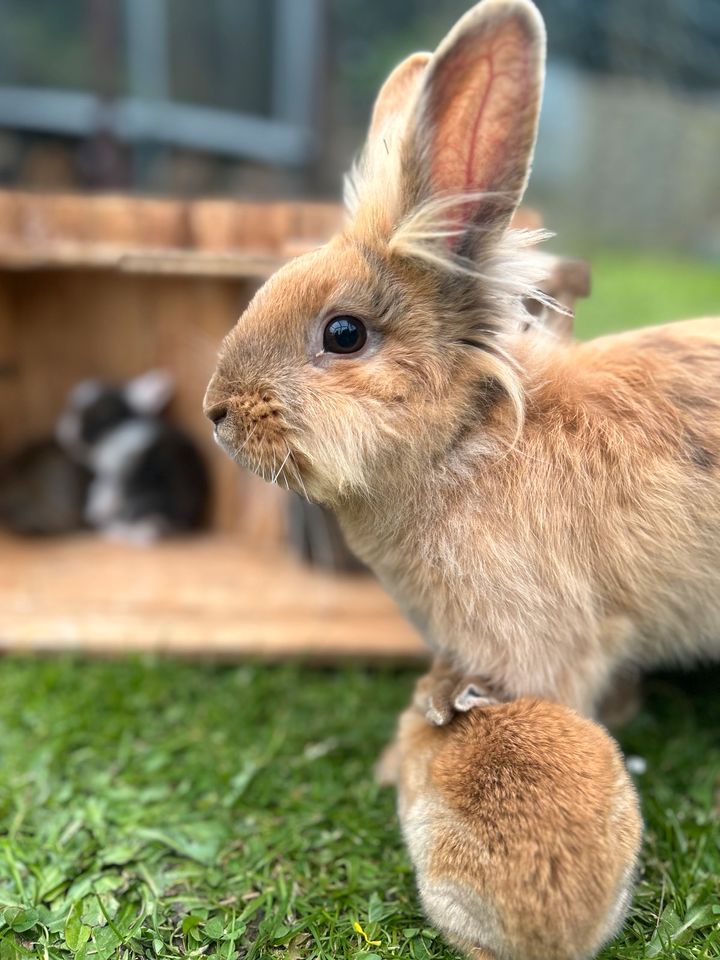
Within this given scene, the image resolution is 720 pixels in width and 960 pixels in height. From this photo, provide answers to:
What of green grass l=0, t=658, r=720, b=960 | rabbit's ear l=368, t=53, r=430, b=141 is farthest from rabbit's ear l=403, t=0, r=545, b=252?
green grass l=0, t=658, r=720, b=960

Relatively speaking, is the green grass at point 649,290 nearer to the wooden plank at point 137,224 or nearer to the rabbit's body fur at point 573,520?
the wooden plank at point 137,224

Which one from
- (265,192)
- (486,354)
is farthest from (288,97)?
(486,354)

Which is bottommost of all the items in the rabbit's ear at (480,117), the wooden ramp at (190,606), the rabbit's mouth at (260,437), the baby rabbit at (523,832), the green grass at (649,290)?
the wooden ramp at (190,606)

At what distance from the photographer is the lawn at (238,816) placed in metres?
1.79

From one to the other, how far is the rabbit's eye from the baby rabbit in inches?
31.6

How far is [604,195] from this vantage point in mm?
7758

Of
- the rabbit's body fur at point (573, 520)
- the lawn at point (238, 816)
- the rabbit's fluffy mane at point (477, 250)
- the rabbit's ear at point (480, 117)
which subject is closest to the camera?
the rabbit's ear at point (480, 117)

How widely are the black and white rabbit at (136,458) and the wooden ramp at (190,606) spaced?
26 centimetres

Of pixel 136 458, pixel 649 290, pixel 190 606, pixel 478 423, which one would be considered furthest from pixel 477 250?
pixel 649 290

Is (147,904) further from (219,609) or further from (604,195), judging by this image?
(604,195)

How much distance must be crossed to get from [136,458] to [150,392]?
1.17 feet

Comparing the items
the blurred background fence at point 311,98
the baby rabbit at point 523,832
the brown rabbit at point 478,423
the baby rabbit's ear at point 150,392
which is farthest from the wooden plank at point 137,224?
the blurred background fence at point 311,98

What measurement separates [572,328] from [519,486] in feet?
2.31

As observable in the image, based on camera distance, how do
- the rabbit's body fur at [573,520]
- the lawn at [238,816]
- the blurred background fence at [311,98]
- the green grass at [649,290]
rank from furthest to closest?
the blurred background fence at [311,98]
the green grass at [649,290]
the lawn at [238,816]
the rabbit's body fur at [573,520]
